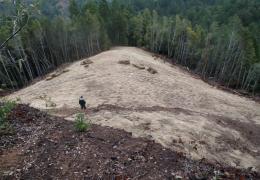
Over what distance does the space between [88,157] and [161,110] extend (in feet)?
32.8

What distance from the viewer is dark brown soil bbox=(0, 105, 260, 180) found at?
9383mm

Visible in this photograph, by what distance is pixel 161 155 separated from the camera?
11.1 meters

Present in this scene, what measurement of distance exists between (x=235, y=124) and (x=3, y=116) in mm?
14922

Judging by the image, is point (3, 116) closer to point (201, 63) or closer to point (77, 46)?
point (77, 46)

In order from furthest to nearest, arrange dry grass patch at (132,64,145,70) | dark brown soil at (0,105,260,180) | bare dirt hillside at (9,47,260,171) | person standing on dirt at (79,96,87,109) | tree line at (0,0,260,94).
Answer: tree line at (0,0,260,94)
dry grass patch at (132,64,145,70)
person standing on dirt at (79,96,87,109)
bare dirt hillside at (9,47,260,171)
dark brown soil at (0,105,260,180)

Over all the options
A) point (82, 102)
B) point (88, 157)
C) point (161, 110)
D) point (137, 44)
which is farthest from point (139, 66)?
point (137, 44)

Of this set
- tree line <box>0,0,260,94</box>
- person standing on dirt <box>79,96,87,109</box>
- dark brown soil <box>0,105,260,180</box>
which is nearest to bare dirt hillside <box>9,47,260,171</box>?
person standing on dirt <box>79,96,87,109</box>

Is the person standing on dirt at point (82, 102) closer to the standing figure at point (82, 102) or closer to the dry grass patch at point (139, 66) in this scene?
the standing figure at point (82, 102)

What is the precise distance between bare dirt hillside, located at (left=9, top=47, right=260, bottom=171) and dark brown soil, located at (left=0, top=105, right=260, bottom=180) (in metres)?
1.82

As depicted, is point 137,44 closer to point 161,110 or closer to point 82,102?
point 161,110

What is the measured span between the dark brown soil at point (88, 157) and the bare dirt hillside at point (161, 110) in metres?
1.82

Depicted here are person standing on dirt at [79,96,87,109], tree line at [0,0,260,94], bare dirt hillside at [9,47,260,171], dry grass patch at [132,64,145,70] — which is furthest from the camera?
tree line at [0,0,260,94]

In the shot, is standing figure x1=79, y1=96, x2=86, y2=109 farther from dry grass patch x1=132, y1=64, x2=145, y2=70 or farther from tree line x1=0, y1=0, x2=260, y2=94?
tree line x1=0, y1=0, x2=260, y2=94

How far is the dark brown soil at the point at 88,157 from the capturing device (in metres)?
9.38
